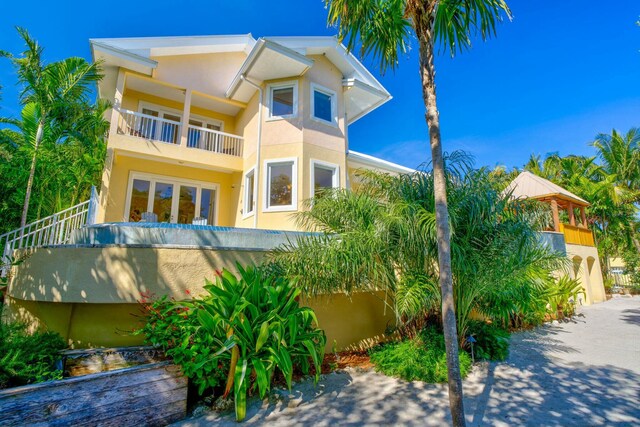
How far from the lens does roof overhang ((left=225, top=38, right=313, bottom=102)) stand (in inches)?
423

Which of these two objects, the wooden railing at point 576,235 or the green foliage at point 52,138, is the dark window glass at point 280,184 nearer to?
the green foliage at point 52,138

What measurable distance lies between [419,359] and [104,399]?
5.18 m

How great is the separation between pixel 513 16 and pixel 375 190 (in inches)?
157

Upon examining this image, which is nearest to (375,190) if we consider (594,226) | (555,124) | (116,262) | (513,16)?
(513,16)

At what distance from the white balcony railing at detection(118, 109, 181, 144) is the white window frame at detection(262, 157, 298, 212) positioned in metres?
3.91

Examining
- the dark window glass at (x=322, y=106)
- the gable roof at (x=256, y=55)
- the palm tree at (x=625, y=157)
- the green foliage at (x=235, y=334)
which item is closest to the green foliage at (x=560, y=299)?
the gable roof at (x=256, y=55)

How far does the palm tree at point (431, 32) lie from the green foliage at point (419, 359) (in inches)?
84.8

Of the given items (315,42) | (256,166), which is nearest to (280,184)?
(256,166)

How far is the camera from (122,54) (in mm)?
10586

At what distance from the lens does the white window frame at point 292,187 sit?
432 inches

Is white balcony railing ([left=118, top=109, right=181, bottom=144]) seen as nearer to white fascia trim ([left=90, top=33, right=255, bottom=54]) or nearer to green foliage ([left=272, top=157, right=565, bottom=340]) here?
white fascia trim ([left=90, top=33, right=255, bottom=54])

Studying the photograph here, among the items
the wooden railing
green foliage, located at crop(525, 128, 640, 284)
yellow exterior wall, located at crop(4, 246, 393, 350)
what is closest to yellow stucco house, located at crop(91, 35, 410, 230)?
yellow exterior wall, located at crop(4, 246, 393, 350)

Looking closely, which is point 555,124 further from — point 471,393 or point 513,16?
point 471,393

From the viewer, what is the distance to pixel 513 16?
16.1 feet
